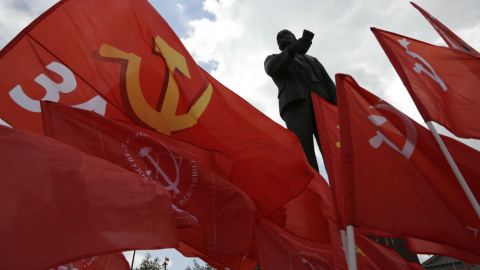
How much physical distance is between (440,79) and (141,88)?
10.3 feet

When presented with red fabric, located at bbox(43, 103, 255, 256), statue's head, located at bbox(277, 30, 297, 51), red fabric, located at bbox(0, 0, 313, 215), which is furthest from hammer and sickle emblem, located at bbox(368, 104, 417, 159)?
statue's head, located at bbox(277, 30, 297, 51)

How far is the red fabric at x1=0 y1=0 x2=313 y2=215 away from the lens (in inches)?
161

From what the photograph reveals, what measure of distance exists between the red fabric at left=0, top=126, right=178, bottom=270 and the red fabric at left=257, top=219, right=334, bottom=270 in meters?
1.94

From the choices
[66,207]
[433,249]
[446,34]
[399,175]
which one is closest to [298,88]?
[446,34]

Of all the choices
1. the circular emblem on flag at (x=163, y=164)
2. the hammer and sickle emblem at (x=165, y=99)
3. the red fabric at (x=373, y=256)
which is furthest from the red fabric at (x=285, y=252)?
the hammer and sickle emblem at (x=165, y=99)

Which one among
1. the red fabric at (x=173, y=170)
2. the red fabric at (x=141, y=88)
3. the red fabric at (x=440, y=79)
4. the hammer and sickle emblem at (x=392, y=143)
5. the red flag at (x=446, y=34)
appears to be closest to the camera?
the hammer and sickle emblem at (x=392, y=143)

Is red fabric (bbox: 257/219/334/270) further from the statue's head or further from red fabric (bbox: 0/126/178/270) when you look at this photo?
the statue's head

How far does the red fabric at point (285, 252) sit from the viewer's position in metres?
4.25

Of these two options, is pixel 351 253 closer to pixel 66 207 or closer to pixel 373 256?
pixel 66 207

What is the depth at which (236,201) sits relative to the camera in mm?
3820

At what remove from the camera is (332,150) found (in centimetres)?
→ 396

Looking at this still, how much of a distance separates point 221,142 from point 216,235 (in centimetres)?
124

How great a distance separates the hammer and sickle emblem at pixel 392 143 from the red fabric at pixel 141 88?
1174 millimetres

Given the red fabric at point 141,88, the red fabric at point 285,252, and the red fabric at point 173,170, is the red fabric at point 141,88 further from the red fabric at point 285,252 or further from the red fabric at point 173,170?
the red fabric at point 173,170
